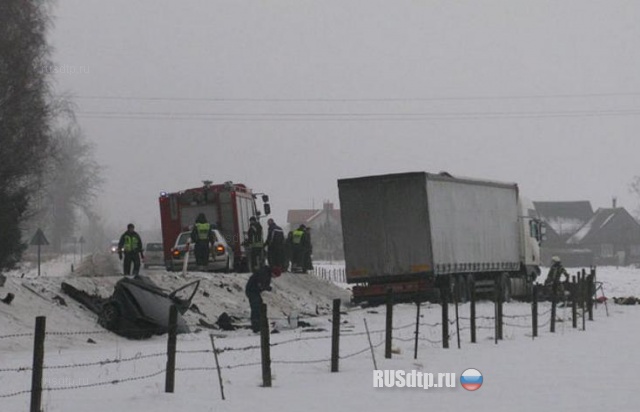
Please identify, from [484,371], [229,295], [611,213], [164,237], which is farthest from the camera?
[611,213]

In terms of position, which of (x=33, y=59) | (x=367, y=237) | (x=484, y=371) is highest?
(x=33, y=59)

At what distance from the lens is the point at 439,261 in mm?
30938

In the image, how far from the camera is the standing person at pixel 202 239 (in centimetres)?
3244

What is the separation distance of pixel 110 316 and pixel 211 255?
11.7 metres

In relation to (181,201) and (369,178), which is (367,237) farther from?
(181,201)

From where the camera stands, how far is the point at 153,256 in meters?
50.2

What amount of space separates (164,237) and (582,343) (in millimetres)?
17480

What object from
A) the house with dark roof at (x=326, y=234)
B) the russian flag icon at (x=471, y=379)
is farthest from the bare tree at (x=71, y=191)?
the russian flag icon at (x=471, y=379)

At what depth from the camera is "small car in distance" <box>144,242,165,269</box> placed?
49688 mm

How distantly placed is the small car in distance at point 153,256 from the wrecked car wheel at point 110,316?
25.5m

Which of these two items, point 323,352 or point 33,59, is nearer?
point 323,352

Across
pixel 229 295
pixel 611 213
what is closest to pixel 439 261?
pixel 229 295

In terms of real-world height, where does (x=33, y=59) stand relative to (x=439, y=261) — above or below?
above

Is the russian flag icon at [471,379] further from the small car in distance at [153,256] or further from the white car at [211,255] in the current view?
the small car in distance at [153,256]
